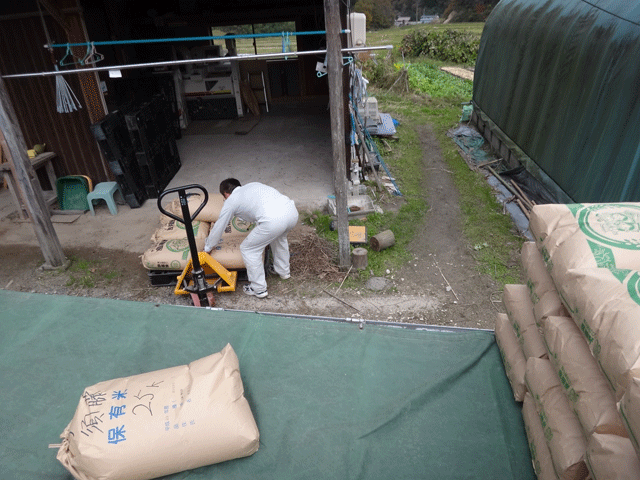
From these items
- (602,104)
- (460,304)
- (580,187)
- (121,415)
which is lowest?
(460,304)

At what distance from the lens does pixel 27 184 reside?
513cm

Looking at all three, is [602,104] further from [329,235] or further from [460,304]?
[329,235]

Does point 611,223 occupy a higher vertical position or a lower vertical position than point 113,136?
higher

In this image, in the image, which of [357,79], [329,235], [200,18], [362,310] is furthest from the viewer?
[200,18]

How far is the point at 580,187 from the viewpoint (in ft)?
18.5

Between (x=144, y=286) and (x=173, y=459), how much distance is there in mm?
3355

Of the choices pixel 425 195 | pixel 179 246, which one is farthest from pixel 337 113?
pixel 425 195

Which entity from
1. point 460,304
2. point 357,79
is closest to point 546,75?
point 357,79

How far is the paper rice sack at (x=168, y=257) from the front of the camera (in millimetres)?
4992

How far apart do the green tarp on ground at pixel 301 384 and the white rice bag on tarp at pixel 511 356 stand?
8 cm

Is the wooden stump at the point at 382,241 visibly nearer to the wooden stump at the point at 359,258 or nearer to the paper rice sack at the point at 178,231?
the wooden stump at the point at 359,258

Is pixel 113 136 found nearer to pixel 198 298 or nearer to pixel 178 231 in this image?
pixel 178 231

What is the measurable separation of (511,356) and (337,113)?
3077 millimetres

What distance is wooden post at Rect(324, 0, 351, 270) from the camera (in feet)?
13.9
